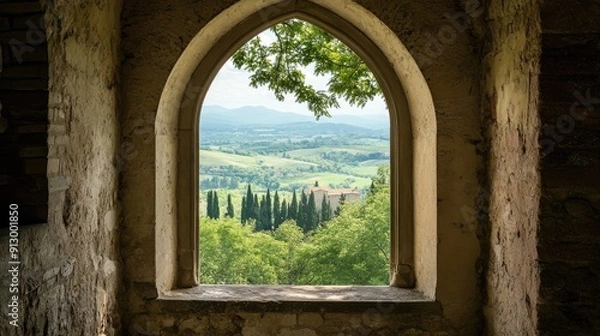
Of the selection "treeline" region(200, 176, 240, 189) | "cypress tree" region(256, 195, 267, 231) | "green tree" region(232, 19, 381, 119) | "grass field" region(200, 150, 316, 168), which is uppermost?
"green tree" region(232, 19, 381, 119)

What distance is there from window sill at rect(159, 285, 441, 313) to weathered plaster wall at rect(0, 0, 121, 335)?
40 cm

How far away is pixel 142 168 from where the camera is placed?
9.66 feet

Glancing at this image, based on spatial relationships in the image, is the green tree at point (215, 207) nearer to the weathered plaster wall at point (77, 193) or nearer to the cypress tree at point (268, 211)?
the cypress tree at point (268, 211)

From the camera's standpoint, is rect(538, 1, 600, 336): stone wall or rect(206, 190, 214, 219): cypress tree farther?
rect(206, 190, 214, 219): cypress tree

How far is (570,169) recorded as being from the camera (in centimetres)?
208

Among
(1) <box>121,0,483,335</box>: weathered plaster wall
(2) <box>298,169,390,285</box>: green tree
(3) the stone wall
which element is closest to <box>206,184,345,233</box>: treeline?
(2) <box>298,169,390,285</box>: green tree

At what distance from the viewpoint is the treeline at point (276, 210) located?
12.2 ft

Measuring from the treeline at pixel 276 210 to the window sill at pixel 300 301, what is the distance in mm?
698

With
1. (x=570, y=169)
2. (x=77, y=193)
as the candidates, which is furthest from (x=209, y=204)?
(x=570, y=169)

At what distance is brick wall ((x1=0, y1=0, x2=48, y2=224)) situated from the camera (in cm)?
211

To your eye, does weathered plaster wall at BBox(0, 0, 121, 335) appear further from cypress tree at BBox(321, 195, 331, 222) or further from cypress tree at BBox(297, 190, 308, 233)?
cypress tree at BBox(321, 195, 331, 222)

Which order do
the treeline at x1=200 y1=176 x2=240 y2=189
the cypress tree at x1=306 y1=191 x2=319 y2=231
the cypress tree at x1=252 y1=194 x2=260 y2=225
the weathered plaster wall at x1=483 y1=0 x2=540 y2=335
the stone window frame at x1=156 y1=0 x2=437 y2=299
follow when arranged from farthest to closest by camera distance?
1. the cypress tree at x1=252 y1=194 x2=260 y2=225
2. the cypress tree at x1=306 y1=191 x2=319 y2=231
3. the treeline at x1=200 y1=176 x2=240 y2=189
4. the stone window frame at x1=156 y1=0 x2=437 y2=299
5. the weathered plaster wall at x1=483 y1=0 x2=540 y2=335

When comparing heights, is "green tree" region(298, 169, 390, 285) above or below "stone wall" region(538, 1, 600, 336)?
below

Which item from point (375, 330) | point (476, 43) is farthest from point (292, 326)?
point (476, 43)
